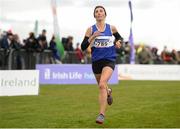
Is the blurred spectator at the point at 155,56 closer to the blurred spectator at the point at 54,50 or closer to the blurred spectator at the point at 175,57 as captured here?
the blurred spectator at the point at 175,57

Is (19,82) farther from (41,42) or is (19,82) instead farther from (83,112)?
(41,42)

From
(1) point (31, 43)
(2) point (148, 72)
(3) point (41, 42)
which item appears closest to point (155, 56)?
(2) point (148, 72)

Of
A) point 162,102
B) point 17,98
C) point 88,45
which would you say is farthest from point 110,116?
point 17,98

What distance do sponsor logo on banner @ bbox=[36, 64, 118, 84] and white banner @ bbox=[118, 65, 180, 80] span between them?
18.4 feet

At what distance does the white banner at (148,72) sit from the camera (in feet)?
104

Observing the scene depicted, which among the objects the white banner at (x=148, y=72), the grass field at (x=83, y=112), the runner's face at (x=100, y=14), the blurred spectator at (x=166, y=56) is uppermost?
the runner's face at (x=100, y=14)

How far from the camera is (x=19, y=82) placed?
18.7 meters

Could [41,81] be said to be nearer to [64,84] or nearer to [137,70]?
[64,84]

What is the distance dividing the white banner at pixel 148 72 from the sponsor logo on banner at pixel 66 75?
18.4 ft

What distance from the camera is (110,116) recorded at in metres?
12.1

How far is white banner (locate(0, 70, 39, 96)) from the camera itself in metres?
18.3

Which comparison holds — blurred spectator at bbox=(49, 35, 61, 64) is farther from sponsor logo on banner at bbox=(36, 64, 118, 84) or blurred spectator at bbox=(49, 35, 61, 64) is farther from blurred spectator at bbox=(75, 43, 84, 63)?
blurred spectator at bbox=(75, 43, 84, 63)

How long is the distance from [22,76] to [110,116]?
7056 millimetres

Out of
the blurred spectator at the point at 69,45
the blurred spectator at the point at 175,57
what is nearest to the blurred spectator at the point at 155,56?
the blurred spectator at the point at 175,57
